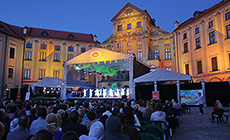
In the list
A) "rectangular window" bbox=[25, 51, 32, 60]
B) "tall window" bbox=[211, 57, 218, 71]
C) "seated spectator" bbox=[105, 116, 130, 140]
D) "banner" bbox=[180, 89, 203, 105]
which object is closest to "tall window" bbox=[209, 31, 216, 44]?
"tall window" bbox=[211, 57, 218, 71]

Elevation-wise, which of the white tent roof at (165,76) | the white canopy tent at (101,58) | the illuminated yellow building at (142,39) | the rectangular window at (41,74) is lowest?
the white tent roof at (165,76)

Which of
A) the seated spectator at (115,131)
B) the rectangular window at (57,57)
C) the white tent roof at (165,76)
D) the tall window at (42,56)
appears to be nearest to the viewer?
the seated spectator at (115,131)

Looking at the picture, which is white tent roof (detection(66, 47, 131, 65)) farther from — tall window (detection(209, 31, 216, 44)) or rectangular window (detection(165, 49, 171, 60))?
rectangular window (detection(165, 49, 171, 60))

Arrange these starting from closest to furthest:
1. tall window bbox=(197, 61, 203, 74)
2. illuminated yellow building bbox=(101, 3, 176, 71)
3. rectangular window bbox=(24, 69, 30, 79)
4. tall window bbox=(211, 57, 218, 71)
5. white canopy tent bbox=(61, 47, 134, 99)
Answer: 1. white canopy tent bbox=(61, 47, 134, 99)
2. tall window bbox=(211, 57, 218, 71)
3. tall window bbox=(197, 61, 203, 74)
4. illuminated yellow building bbox=(101, 3, 176, 71)
5. rectangular window bbox=(24, 69, 30, 79)

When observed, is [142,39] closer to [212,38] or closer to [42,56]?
[212,38]

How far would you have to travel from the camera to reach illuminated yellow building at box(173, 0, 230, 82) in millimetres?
19938

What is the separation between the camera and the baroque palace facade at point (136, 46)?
71.1 ft

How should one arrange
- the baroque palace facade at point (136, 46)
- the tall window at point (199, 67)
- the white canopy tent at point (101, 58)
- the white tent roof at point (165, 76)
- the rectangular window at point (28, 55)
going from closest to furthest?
the white tent roof at point (165, 76) < the white canopy tent at point (101, 58) < the baroque palace facade at point (136, 46) < the tall window at point (199, 67) < the rectangular window at point (28, 55)

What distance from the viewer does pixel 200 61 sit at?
76.5 feet

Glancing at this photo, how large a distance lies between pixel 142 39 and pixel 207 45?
33.7ft

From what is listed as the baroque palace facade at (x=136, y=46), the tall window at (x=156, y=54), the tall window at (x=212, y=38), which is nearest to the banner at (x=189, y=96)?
the baroque palace facade at (x=136, y=46)

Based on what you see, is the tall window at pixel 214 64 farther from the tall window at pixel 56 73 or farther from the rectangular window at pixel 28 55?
the rectangular window at pixel 28 55

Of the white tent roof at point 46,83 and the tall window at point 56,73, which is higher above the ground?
the tall window at point 56,73

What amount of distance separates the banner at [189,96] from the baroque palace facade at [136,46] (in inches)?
285
